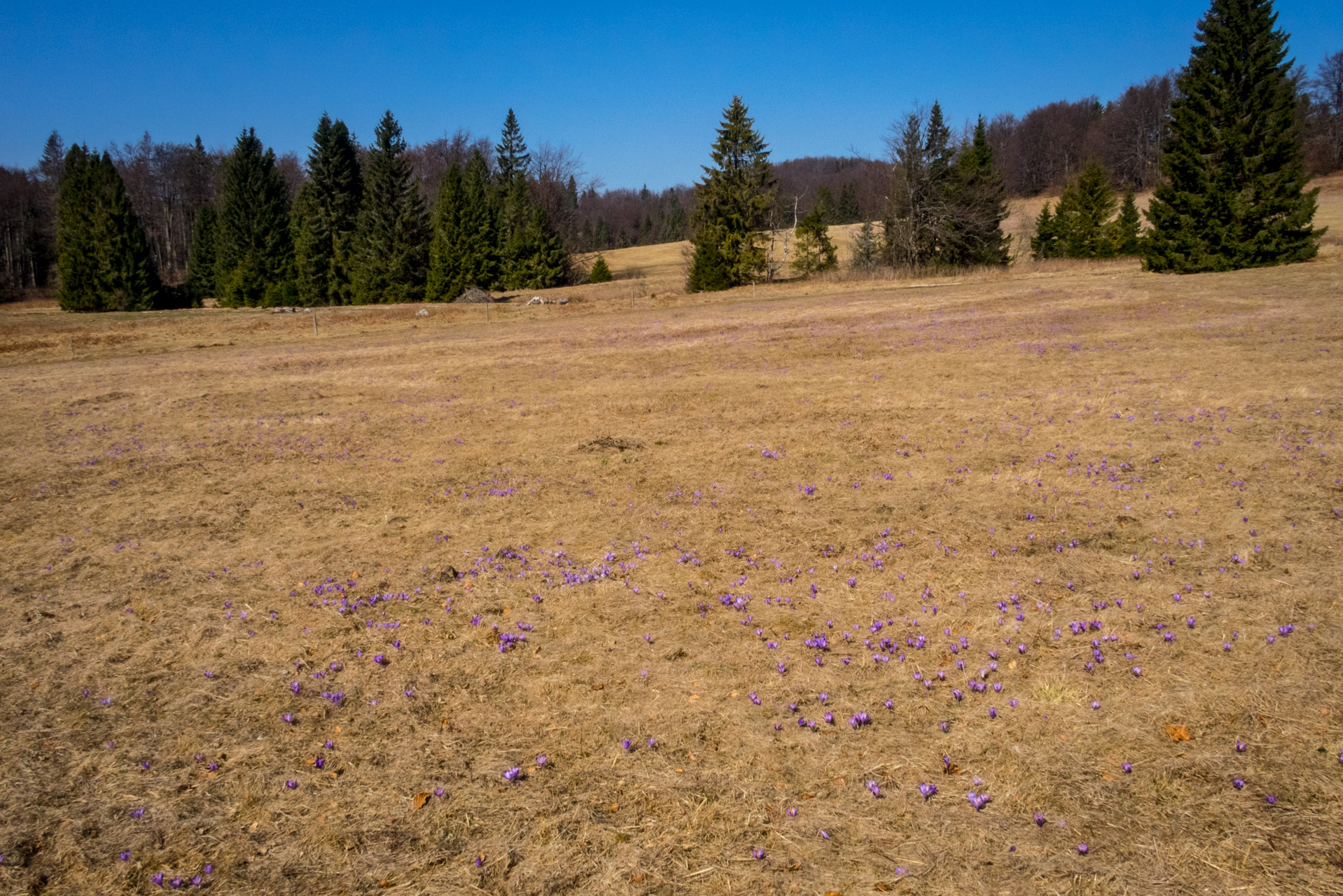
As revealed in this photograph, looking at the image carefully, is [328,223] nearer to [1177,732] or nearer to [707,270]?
[707,270]

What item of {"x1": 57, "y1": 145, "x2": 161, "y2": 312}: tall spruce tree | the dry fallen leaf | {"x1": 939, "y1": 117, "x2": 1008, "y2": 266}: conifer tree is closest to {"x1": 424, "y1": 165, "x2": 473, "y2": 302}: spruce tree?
{"x1": 57, "y1": 145, "x2": 161, "y2": 312}: tall spruce tree

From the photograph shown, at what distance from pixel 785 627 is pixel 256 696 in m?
3.35

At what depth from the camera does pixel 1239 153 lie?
25.1 meters

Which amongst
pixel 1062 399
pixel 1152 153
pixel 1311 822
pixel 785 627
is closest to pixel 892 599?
pixel 785 627

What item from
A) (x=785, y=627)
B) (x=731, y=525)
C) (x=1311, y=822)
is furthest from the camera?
(x=731, y=525)

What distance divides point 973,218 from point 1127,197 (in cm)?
1181

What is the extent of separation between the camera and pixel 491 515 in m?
7.59

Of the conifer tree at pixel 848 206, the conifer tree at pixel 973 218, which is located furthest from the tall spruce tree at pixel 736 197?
the conifer tree at pixel 848 206

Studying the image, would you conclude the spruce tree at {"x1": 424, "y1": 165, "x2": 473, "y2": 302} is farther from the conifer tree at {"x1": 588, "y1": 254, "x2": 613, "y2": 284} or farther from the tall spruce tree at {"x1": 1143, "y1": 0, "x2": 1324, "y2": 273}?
the tall spruce tree at {"x1": 1143, "y1": 0, "x2": 1324, "y2": 273}

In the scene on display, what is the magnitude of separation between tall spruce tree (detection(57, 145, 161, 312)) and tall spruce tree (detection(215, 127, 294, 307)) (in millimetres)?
5263

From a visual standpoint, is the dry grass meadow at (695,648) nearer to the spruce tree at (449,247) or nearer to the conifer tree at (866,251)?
the spruce tree at (449,247)

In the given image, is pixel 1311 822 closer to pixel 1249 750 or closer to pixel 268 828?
pixel 1249 750

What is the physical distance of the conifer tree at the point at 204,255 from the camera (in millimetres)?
→ 53469

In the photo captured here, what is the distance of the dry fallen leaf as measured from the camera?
12.6ft
